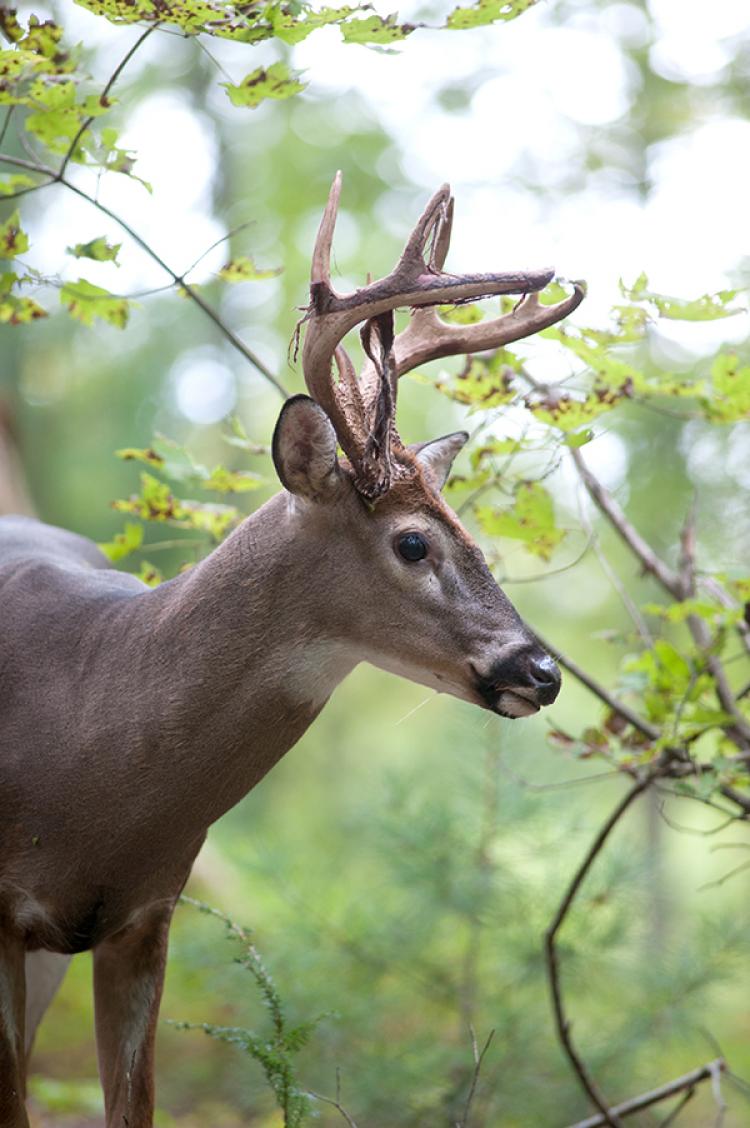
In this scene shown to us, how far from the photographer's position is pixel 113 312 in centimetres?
358

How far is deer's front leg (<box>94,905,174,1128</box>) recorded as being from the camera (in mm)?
2975

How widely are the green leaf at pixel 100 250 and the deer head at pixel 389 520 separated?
0.80 meters

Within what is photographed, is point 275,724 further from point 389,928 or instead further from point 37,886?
point 389,928

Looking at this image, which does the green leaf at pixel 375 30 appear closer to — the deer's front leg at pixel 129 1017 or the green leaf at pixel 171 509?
the green leaf at pixel 171 509

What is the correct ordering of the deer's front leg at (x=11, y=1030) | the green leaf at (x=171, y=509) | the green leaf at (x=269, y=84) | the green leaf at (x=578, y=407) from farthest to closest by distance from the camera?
the green leaf at (x=171, y=509)
the green leaf at (x=578, y=407)
the green leaf at (x=269, y=84)
the deer's front leg at (x=11, y=1030)

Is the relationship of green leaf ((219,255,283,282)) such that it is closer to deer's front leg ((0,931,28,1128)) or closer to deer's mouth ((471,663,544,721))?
deer's mouth ((471,663,544,721))

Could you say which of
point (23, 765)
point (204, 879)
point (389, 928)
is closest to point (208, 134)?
point (204, 879)

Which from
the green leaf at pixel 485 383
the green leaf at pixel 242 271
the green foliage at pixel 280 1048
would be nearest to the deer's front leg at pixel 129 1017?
the green foliage at pixel 280 1048

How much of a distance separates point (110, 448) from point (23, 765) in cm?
994

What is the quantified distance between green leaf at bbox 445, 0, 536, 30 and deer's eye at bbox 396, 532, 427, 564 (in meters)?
1.18

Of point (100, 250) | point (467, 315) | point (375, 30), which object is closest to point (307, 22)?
point (375, 30)

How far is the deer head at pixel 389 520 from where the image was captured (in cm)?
250

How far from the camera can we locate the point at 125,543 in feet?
12.1

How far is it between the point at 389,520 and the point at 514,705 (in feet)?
1.52
